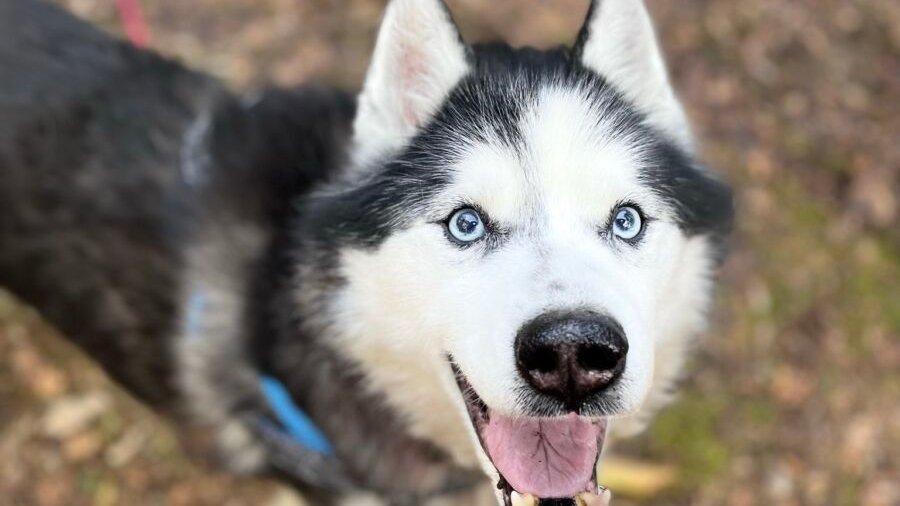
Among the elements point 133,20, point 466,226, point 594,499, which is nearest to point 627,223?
point 466,226

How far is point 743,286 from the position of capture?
385cm

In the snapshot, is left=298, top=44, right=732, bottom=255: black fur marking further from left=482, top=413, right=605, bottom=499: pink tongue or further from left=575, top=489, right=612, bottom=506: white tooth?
left=575, top=489, right=612, bottom=506: white tooth

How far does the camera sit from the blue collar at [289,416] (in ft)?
8.22

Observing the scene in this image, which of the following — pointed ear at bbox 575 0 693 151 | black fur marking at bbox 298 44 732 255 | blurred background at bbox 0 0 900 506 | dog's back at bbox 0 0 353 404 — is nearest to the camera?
black fur marking at bbox 298 44 732 255

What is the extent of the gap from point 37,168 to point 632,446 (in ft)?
8.42

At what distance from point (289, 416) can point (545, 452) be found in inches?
37.9

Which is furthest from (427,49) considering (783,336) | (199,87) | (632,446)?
(783,336)

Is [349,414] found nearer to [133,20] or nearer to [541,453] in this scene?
[541,453]

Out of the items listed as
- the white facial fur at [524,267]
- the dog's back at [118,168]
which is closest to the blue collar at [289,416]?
the dog's back at [118,168]

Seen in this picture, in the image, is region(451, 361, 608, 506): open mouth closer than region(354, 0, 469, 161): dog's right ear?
Yes

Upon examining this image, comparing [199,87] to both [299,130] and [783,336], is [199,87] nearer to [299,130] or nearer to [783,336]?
[299,130]

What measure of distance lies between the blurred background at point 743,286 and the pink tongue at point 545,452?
1.61 meters

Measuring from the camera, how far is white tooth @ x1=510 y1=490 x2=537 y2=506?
1.81 m

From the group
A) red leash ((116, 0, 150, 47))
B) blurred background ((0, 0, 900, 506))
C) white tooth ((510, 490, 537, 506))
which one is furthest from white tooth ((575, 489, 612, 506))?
red leash ((116, 0, 150, 47))
